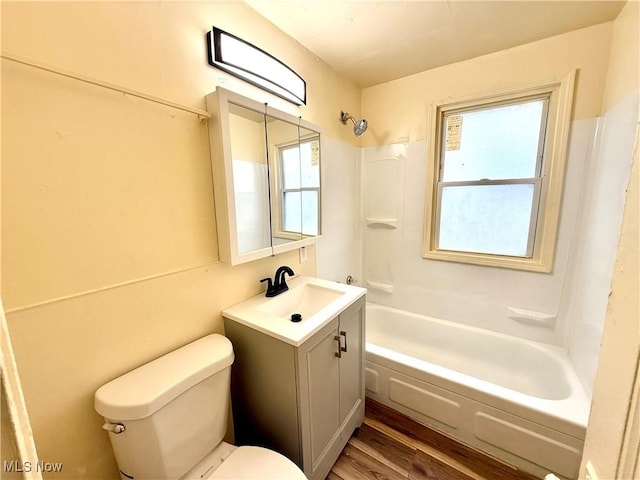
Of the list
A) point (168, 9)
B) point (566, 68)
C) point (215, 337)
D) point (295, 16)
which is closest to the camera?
point (168, 9)

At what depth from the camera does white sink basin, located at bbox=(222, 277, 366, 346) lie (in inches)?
42.6

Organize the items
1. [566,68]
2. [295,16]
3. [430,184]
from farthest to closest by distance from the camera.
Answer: [430,184]
[566,68]
[295,16]

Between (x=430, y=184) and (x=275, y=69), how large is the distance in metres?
1.42

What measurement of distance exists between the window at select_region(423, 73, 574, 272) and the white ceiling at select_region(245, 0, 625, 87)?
1.01ft

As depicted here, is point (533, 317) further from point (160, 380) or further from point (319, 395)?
point (160, 380)

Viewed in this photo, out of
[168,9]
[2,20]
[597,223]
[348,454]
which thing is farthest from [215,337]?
[597,223]

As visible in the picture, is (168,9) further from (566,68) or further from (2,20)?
(566,68)

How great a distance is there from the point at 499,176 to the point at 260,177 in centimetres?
174

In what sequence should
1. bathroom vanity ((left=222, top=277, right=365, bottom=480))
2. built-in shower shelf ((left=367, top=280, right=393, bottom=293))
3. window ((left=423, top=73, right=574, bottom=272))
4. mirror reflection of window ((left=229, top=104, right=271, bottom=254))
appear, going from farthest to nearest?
built-in shower shelf ((left=367, top=280, right=393, bottom=293)) → window ((left=423, top=73, right=574, bottom=272)) → mirror reflection of window ((left=229, top=104, right=271, bottom=254)) → bathroom vanity ((left=222, top=277, right=365, bottom=480))

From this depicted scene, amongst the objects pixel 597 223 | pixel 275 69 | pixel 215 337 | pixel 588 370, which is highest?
pixel 275 69

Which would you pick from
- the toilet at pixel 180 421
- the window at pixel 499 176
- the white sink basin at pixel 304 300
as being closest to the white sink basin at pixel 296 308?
the white sink basin at pixel 304 300

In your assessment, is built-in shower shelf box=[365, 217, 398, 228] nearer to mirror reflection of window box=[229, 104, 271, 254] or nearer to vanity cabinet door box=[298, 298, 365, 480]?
vanity cabinet door box=[298, 298, 365, 480]

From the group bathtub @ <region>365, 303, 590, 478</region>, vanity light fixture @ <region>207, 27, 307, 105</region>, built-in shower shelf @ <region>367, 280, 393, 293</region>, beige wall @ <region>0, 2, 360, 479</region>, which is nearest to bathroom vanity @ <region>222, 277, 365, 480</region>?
beige wall @ <region>0, 2, 360, 479</region>

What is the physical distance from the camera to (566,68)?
1.56 meters
